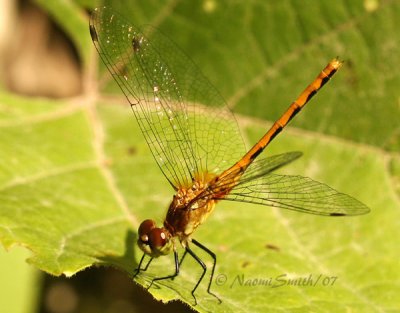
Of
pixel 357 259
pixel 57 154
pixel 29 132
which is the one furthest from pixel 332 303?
pixel 29 132

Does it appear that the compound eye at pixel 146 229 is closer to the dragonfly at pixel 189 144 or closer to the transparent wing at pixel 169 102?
the dragonfly at pixel 189 144

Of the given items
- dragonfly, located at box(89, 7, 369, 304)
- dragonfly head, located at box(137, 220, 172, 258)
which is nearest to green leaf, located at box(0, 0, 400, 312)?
dragonfly head, located at box(137, 220, 172, 258)

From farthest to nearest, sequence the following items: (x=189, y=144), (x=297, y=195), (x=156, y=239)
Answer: (x=189, y=144), (x=297, y=195), (x=156, y=239)

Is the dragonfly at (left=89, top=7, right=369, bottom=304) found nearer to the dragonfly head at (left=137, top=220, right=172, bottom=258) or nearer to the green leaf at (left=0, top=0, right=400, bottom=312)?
the dragonfly head at (left=137, top=220, right=172, bottom=258)

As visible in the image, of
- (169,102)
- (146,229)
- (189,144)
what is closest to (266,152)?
(189,144)

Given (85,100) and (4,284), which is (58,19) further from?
(4,284)

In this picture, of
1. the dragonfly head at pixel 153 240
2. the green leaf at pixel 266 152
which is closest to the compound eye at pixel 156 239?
the dragonfly head at pixel 153 240

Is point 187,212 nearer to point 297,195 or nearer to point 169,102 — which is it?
point 297,195
